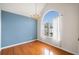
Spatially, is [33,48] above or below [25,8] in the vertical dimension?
below

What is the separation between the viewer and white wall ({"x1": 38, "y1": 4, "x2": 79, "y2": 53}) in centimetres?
156

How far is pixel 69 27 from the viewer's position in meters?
1.66

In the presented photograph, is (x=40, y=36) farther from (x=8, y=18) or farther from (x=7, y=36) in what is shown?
(x=8, y=18)

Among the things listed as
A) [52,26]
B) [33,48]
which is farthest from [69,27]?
[33,48]

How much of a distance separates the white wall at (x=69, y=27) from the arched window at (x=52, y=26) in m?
0.09

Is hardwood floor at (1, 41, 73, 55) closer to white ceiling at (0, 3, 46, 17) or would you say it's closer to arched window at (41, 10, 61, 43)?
arched window at (41, 10, 61, 43)

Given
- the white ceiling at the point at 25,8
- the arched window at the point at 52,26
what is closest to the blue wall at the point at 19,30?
the white ceiling at the point at 25,8

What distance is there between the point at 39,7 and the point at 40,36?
0.58m

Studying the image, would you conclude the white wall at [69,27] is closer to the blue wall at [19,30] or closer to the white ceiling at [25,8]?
the white ceiling at [25,8]

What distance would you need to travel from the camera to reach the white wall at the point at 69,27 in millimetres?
1564

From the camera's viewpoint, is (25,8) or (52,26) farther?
(52,26)

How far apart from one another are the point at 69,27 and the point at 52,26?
1.17 ft

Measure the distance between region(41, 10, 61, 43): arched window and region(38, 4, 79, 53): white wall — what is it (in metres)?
0.09

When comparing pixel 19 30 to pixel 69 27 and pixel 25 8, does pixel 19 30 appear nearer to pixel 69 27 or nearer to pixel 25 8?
pixel 25 8
